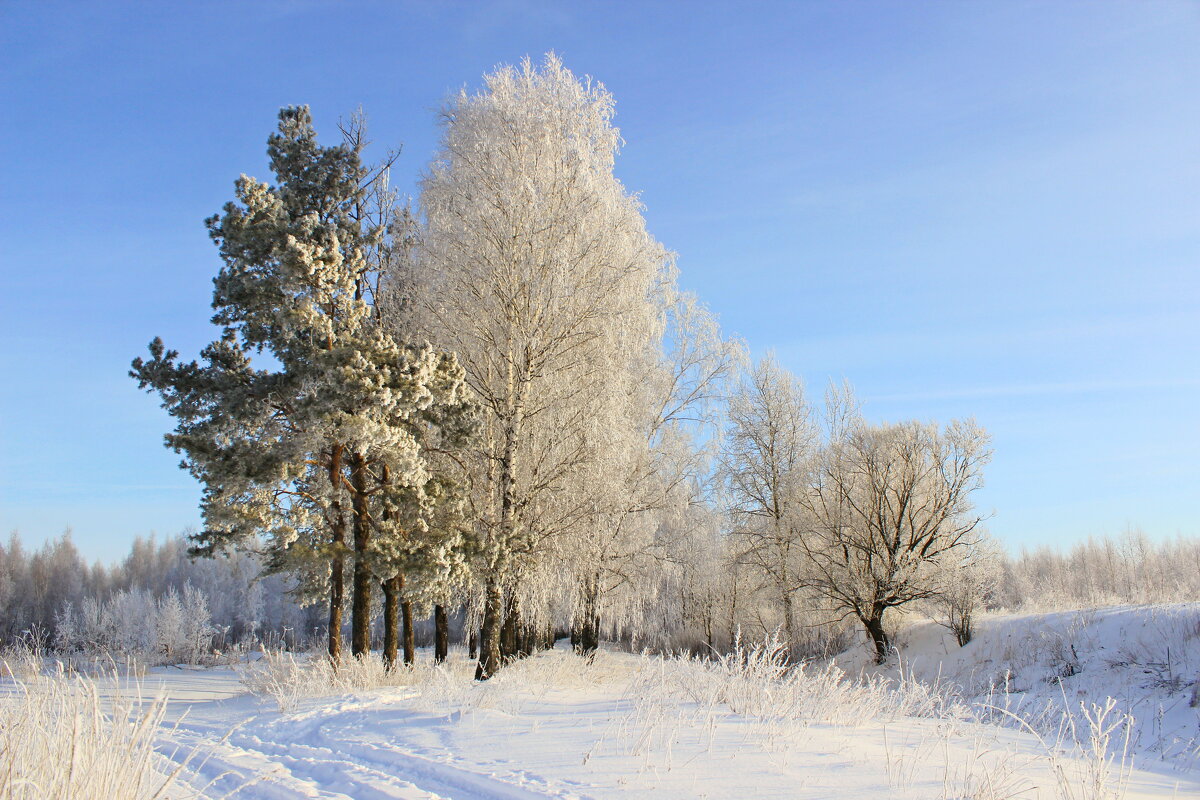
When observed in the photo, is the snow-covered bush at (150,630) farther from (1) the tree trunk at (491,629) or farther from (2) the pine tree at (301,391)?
(1) the tree trunk at (491,629)

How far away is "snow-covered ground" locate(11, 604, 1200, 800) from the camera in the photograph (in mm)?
4793

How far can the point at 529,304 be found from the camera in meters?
12.6

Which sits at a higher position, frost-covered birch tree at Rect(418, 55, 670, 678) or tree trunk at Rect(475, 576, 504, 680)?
frost-covered birch tree at Rect(418, 55, 670, 678)

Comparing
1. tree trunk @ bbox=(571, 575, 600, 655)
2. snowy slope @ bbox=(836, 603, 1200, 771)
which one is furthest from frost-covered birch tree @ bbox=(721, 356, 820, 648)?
tree trunk @ bbox=(571, 575, 600, 655)

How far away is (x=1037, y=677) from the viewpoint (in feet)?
55.8

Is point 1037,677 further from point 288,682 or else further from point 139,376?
point 139,376

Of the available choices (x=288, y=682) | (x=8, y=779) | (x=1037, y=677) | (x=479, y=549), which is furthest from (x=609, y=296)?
(x=1037, y=677)

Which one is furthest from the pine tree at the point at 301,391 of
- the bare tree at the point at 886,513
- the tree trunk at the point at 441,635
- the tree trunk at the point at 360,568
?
the bare tree at the point at 886,513

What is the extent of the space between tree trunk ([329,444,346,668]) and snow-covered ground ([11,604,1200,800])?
199cm

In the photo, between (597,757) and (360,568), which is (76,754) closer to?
(597,757)

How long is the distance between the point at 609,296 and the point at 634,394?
545 centimetres

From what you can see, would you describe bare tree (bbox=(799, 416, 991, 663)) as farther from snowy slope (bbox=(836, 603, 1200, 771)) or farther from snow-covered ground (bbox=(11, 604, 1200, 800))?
snow-covered ground (bbox=(11, 604, 1200, 800))

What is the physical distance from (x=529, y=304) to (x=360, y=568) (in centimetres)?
616

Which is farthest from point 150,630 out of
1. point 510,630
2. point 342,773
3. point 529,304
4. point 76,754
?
point 76,754
